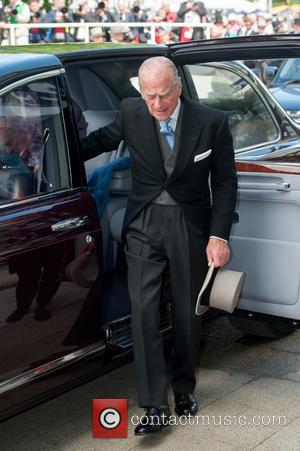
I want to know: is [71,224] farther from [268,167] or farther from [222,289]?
[268,167]

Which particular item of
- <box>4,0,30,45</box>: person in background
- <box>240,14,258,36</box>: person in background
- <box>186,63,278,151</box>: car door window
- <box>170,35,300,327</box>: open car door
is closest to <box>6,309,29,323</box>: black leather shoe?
<box>170,35,300,327</box>: open car door

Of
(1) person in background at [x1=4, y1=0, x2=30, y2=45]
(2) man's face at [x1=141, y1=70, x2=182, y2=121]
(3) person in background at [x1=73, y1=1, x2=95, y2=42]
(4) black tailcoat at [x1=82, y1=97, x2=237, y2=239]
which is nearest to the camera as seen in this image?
(2) man's face at [x1=141, y1=70, x2=182, y2=121]

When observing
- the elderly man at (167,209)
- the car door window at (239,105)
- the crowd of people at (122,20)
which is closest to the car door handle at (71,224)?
the elderly man at (167,209)

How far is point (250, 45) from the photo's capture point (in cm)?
475

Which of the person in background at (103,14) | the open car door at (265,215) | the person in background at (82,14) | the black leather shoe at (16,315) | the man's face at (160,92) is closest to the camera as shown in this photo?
the black leather shoe at (16,315)

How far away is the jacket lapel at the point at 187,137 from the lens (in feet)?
13.0

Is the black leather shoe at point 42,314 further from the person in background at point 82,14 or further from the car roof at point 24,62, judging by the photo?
the person in background at point 82,14

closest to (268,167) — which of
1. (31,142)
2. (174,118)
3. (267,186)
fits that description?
(267,186)

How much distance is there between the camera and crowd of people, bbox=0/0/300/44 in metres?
18.4

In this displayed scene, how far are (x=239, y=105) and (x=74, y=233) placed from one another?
7.73 ft

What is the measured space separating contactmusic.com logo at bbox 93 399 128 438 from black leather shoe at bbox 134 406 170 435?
113 millimetres

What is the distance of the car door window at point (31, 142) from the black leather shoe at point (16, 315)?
1.46 ft

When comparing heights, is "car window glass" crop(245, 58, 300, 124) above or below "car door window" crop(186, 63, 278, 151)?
above

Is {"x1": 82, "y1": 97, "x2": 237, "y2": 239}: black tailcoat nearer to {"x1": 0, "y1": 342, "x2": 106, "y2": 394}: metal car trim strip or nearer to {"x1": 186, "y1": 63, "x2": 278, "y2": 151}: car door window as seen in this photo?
{"x1": 0, "y1": 342, "x2": 106, "y2": 394}: metal car trim strip
